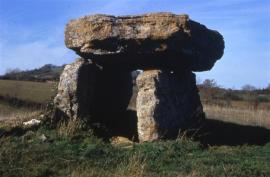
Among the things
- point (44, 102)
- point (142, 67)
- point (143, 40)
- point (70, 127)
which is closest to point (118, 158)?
point (70, 127)

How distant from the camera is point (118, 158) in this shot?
13.4 meters

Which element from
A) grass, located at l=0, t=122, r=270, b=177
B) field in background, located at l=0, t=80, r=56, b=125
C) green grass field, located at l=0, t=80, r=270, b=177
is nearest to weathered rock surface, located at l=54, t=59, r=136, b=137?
green grass field, located at l=0, t=80, r=270, b=177

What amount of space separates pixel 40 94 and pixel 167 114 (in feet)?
31.6

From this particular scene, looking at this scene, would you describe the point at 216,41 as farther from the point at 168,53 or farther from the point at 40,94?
the point at 40,94

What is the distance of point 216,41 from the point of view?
1788cm

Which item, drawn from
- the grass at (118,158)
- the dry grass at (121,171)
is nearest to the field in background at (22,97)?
the grass at (118,158)

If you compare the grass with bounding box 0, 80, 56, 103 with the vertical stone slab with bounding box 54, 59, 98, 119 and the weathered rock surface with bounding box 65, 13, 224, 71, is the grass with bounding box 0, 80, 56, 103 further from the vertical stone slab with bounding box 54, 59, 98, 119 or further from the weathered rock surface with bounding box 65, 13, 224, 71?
the weathered rock surface with bounding box 65, 13, 224, 71

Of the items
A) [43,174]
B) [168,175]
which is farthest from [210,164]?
[43,174]

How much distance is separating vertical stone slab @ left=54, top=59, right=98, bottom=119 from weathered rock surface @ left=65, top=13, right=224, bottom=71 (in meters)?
0.38

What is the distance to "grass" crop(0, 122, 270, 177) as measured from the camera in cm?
1212

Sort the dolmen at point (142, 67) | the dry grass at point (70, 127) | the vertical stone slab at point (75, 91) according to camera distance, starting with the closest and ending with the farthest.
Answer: the dry grass at point (70, 127)
the dolmen at point (142, 67)
the vertical stone slab at point (75, 91)

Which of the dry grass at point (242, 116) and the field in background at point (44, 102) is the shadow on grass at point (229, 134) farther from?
the field in background at point (44, 102)

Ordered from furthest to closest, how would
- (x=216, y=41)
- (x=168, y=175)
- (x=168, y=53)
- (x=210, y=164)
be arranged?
(x=216, y=41) < (x=168, y=53) < (x=210, y=164) < (x=168, y=175)

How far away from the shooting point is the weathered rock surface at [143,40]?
52.4 ft
